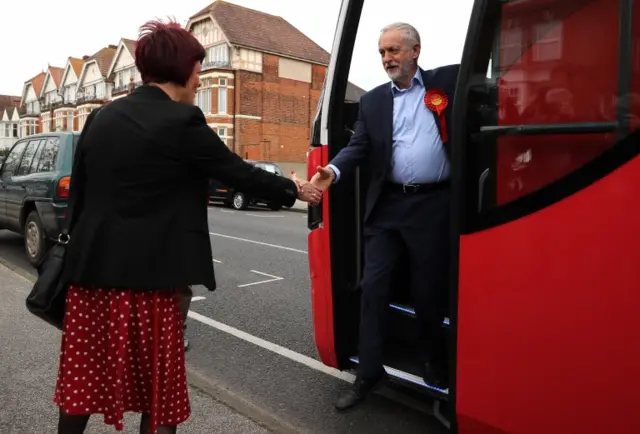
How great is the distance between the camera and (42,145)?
8.09m

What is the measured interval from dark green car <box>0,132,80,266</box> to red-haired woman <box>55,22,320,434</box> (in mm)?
5625

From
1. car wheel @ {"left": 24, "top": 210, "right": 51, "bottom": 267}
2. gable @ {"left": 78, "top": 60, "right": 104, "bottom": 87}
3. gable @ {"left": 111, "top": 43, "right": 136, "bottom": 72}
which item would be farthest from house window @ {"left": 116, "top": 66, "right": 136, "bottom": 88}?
car wheel @ {"left": 24, "top": 210, "right": 51, "bottom": 267}

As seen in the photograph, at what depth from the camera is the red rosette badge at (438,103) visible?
291cm

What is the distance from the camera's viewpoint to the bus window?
196 centimetres

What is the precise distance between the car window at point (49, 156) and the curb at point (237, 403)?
15.7 feet

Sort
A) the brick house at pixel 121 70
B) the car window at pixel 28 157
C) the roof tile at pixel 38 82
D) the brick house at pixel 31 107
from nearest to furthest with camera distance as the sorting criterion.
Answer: the car window at pixel 28 157 < the brick house at pixel 121 70 < the brick house at pixel 31 107 < the roof tile at pixel 38 82

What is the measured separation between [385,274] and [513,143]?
45.2 inches

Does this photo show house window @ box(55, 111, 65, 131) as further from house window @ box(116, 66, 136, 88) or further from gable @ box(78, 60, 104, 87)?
house window @ box(116, 66, 136, 88)

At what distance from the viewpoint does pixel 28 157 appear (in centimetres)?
834

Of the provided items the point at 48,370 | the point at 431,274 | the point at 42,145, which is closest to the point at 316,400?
the point at 431,274

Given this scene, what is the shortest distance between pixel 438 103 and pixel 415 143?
237 millimetres

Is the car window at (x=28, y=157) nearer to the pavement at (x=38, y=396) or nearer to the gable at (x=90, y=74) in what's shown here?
the pavement at (x=38, y=396)

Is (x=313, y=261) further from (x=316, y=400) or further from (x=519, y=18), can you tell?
(x=519, y=18)

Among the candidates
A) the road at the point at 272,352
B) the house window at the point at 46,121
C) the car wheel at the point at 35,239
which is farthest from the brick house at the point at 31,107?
the road at the point at 272,352
